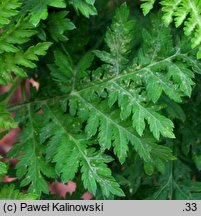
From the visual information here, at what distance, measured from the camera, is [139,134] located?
5.38ft

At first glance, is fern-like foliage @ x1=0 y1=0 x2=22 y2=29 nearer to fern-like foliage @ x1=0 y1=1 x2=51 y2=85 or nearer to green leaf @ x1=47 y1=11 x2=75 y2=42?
fern-like foliage @ x1=0 y1=1 x2=51 y2=85

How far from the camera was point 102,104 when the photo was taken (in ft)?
5.86

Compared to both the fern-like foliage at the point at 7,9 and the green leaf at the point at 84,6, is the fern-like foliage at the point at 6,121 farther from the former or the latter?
the green leaf at the point at 84,6

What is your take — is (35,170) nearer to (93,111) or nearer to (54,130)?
(54,130)

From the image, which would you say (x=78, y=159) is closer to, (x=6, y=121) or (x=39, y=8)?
(x=6, y=121)

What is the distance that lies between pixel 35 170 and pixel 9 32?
0.52 metres

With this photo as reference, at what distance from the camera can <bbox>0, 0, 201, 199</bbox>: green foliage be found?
65.0 inches

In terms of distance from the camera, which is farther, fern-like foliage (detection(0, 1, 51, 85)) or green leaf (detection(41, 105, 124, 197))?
green leaf (detection(41, 105, 124, 197))

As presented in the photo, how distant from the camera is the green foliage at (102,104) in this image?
165cm

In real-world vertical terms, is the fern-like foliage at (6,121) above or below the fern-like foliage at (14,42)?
below

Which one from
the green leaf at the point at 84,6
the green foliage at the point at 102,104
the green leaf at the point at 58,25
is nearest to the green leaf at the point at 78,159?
the green foliage at the point at 102,104

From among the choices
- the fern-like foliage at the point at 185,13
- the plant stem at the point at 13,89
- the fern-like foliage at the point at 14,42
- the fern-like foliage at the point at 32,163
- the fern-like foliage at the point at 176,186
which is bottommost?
the fern-like foliage at the point at 176,186

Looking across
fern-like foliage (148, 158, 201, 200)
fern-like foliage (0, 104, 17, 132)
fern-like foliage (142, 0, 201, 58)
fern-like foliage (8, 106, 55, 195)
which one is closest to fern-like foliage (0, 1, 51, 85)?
fern-like foliage (0, 104, 17, 132)

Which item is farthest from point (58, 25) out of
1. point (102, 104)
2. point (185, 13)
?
point (185, 13)
